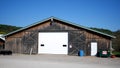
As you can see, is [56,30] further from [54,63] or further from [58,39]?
[54,63]

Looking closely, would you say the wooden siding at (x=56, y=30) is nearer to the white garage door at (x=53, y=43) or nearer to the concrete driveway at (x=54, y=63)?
the white garage door at (x=53, y=43)

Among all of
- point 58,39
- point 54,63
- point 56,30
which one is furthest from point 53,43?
point 54,63

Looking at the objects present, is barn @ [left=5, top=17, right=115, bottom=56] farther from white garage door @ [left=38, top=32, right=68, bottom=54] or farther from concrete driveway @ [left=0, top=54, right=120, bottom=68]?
concrete driveway @ [left=0, top=54, right=120, bottom=68]

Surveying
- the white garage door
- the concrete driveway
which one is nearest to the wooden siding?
the white garage door

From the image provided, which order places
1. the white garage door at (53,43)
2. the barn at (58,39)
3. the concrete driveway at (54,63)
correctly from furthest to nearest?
the white garage door at (53,43) → the barn at (58,39) → the concrete driveway at (54,63)

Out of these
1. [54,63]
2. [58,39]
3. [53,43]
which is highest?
[58,39]

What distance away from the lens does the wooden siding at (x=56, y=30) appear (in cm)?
2892

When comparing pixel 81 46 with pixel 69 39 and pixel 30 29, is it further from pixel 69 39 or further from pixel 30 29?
pixel 30 29

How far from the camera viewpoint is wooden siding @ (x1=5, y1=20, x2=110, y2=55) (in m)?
28.9

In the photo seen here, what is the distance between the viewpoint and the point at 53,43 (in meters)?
30.1

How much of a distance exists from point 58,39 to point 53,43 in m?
0.94

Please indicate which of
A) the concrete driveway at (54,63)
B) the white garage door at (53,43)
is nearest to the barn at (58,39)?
the white garage door at (53,43)

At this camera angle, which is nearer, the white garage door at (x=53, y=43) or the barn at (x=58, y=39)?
the barn at (x=58, y=39)

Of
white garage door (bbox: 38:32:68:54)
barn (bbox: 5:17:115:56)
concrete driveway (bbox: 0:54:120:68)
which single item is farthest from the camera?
white garage door (bbox: 38:32:68:54)
